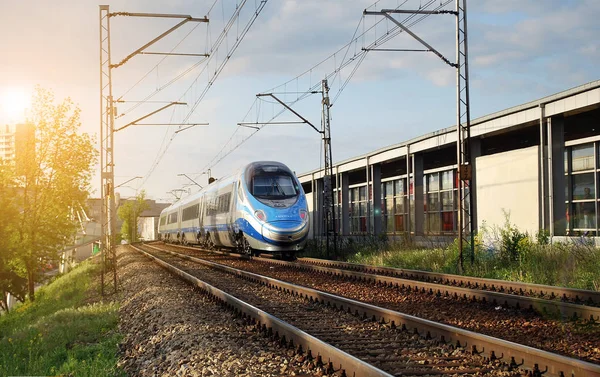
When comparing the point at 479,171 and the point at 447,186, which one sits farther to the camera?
the point at 447,186

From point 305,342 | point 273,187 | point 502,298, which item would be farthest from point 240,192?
Result: point 305,342

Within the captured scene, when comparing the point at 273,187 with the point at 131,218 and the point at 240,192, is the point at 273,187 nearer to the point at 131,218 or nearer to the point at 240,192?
the point at 240,192

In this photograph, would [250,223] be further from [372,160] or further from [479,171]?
[372,160]

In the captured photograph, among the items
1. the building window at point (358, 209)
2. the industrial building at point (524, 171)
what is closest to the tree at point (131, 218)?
the building window at point (358, 209)

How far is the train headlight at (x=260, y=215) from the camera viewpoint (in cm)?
2204

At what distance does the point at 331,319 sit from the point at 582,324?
359cm

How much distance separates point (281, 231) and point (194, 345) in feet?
45.0

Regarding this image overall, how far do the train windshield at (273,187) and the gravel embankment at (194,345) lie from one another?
31.5ft

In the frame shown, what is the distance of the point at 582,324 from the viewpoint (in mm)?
8914

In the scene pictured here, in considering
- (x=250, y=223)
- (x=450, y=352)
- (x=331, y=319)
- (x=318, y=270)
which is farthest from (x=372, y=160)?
(x=450, y=352)

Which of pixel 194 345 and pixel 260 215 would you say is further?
pixel 260 215

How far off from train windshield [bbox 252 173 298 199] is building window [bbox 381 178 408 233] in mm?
10665

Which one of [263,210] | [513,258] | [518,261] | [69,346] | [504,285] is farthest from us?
[263,210]

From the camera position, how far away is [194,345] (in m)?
8.16
